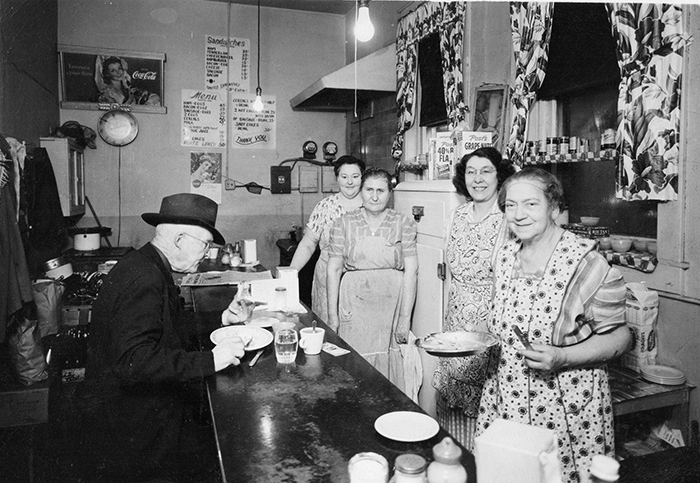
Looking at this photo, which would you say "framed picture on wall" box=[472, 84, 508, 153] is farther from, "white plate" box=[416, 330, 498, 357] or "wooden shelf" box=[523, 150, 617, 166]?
"white plate" box=[416, 330, 498, 357]

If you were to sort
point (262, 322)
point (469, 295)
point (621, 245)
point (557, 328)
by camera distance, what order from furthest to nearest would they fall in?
1. point (621, 245)
2. point (469, 295)
3. point (262, 322)
4. point (557, 328)

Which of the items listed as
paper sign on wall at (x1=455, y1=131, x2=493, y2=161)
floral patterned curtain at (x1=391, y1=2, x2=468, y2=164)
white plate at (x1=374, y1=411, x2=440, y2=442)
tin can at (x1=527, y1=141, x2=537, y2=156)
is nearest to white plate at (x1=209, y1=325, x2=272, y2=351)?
white plate at (x1=374, y1=411, x2=440, y2=442)

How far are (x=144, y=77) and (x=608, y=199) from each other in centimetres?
538

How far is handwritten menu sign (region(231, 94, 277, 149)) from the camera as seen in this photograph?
684 cm

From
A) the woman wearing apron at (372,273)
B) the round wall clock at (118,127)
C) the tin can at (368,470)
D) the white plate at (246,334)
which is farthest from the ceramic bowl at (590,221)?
the round wall clock at (118,127)

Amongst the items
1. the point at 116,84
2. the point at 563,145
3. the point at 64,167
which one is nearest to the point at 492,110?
the point at 563,145

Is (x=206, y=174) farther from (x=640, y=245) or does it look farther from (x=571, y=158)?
(x=640, y=245)

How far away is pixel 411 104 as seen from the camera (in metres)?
5.38

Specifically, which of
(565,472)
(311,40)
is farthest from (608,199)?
(311,40)

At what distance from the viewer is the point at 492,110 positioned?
168 inches

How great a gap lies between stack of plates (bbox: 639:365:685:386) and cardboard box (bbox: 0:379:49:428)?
13.4 feet

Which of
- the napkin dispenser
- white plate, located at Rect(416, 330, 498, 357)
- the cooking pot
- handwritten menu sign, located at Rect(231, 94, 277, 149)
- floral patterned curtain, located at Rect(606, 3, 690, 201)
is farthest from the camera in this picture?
handwritten menu sign, located at Rect(231, 94, 277, 149)

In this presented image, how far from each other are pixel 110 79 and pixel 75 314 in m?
3.13

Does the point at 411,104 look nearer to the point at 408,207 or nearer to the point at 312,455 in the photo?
the point at 408,207
